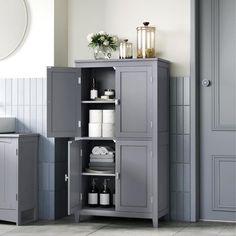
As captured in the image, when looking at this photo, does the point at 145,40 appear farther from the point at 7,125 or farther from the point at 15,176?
the point at 15,176

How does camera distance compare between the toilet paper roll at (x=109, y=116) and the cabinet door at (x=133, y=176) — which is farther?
the toilet paper roll at (x=109, y=116)

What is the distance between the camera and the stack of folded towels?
225 inches

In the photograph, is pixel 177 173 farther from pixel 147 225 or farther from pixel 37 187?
pixel 37 187

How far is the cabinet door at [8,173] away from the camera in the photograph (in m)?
5.54

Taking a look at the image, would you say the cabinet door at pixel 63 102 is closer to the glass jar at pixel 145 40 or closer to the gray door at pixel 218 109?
the glass jar at pixel 145 40

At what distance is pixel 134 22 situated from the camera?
5934 millimetres

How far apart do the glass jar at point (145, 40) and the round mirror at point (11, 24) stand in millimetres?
1194

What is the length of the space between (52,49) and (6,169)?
1.28 m

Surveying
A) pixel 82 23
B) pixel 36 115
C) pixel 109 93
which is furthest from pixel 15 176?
pixel 82 23

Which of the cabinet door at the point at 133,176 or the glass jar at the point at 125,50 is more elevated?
the glass jar at the point at 125,50

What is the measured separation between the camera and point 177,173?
576 centimetres

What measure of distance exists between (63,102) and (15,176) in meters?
0.83

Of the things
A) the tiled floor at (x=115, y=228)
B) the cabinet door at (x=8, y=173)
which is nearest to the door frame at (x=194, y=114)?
the tiled floor at (x=115, y=228)

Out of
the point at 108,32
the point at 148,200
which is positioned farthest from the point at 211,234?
the point at 108,32
